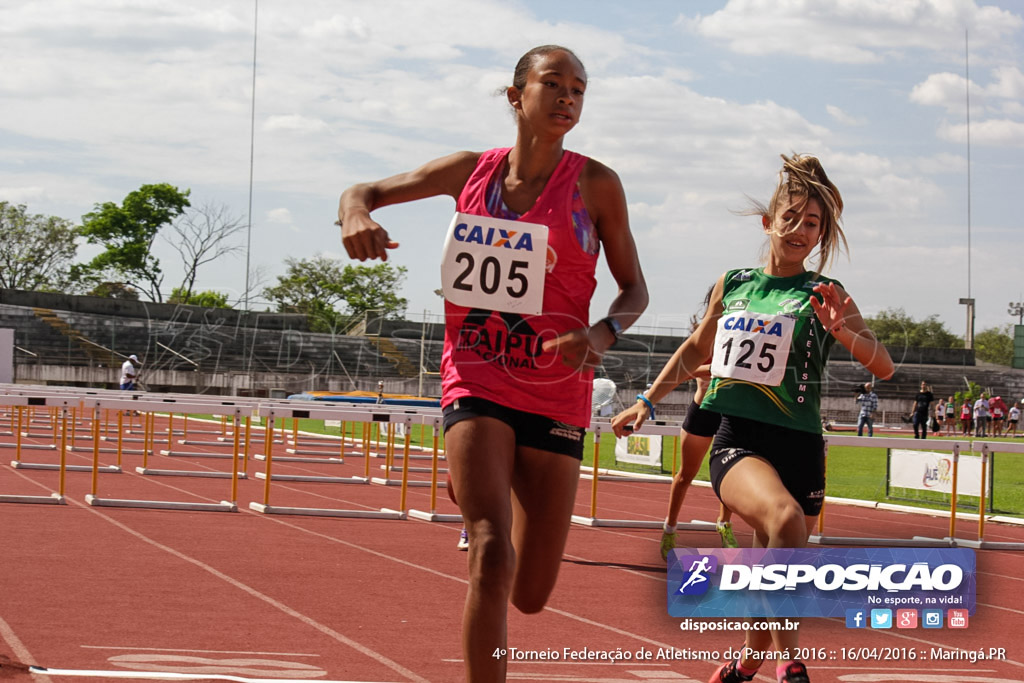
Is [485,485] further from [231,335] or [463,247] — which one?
[231,335]

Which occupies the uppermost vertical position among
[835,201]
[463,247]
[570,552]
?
[835,201]

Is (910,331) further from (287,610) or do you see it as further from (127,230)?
(287,610)

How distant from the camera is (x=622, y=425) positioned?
4.31m

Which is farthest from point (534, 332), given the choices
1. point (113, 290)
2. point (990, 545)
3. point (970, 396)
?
point (113, 290)

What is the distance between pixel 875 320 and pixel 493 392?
3885 inches

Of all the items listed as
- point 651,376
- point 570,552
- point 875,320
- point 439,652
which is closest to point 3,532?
point 570,552

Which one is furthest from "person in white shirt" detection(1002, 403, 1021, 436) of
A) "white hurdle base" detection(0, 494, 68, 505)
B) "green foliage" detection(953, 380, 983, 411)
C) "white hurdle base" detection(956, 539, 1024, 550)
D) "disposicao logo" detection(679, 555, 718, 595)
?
"disposicao logo" detection(679, 555, 718, 595)

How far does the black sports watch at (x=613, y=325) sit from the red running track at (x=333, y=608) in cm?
134

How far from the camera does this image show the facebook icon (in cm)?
383

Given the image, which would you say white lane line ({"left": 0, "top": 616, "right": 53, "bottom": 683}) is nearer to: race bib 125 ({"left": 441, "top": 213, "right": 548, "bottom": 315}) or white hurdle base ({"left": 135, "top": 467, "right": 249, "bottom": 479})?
race bib 125 ({"left": 441, "top": 213, "right": 548, "bottom": 315})

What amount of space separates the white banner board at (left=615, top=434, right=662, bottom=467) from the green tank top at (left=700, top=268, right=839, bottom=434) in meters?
14.0

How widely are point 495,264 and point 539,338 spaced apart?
234 millimetres

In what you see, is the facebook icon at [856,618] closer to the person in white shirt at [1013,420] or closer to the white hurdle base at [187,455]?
the white hurdle base at [187,455]

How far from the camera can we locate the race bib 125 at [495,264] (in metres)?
3.29
